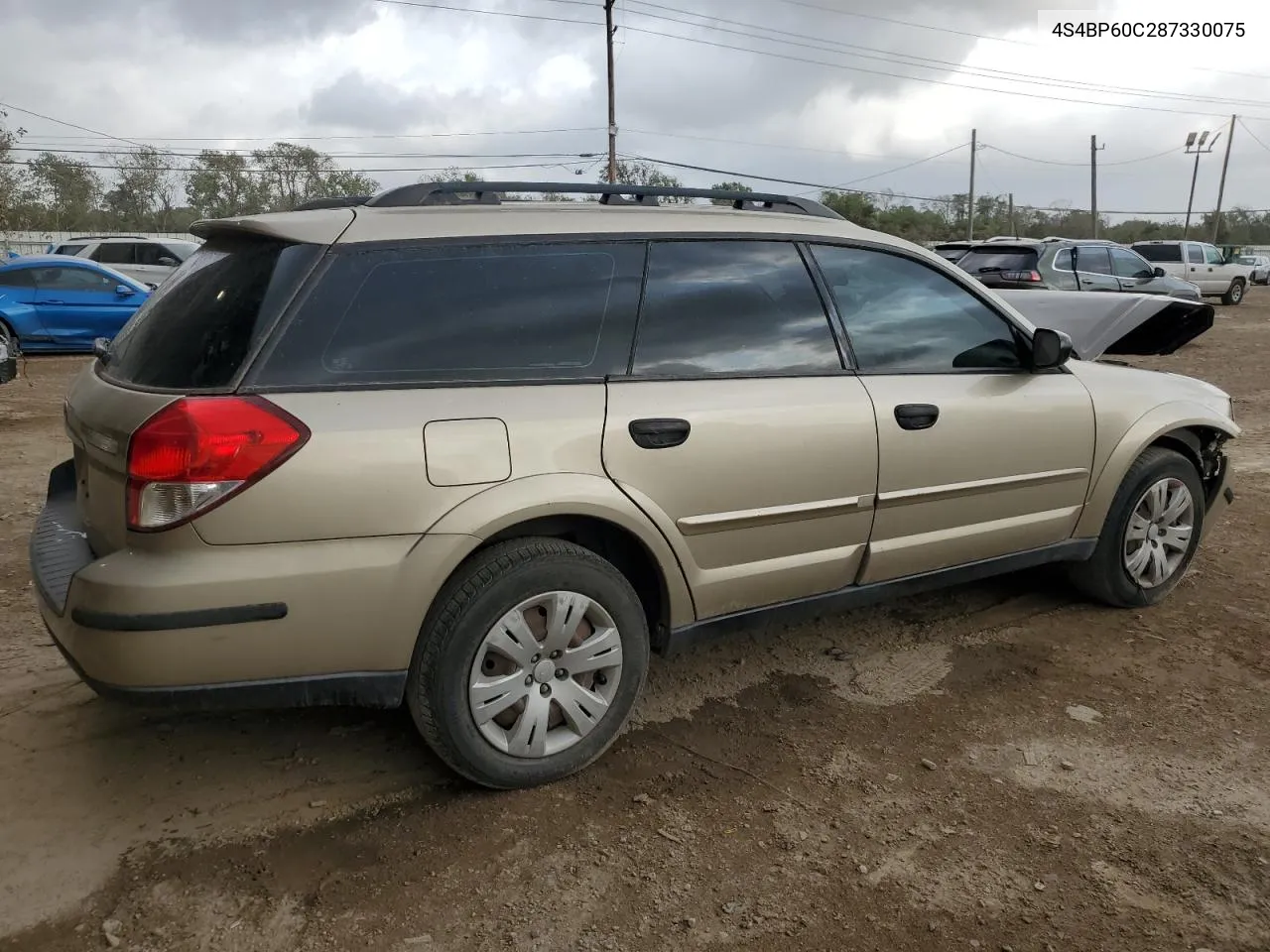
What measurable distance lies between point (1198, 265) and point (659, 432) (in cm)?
2861

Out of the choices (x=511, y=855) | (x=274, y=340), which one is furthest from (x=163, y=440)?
(x=511, y=855)

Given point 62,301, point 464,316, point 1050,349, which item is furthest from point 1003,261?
point 62,301

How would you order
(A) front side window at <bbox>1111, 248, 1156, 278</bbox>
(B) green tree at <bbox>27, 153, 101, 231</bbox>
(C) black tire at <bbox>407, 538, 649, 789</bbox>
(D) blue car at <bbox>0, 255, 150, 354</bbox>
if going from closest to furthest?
(C) black tire at <bbox>407, 538, 649, 789</bbox> < (D) blue car at <bbox>0, 255, 150, 354</bbox> < (A) front side window at <bbox>1111, 248, 1156, 278</bbox> < (B) green tree at <bbox>27, 153, 101, 231</bbox>

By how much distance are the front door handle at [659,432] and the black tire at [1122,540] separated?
7.47 feet

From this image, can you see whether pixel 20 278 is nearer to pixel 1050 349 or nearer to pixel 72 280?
pixel 72 280

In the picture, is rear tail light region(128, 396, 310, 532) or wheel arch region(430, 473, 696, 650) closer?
rear tail light region(128, 396, 310, 532)

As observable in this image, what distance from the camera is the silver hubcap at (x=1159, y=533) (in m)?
4.32

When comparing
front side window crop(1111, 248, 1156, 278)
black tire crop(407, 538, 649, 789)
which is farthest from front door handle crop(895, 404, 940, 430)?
front side window crop(1111, 248, 1156, 278)

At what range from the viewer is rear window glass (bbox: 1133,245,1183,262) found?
26328mm

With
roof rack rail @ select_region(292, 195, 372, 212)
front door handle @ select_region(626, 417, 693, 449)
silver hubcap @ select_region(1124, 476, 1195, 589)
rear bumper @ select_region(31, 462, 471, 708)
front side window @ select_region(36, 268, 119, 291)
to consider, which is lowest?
silver hubcap @ select_region(1124, 476, 1195, 589)

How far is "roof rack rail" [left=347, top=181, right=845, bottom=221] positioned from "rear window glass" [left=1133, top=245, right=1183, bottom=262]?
26.4 metres

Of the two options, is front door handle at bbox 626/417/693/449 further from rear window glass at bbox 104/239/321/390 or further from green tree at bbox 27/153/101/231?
green tree at bbox 27/153/101/231

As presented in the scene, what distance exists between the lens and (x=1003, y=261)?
13.6 meters

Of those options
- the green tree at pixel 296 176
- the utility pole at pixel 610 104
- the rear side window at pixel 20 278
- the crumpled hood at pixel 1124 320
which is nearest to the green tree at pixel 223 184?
the green tree at pixel 296 176
